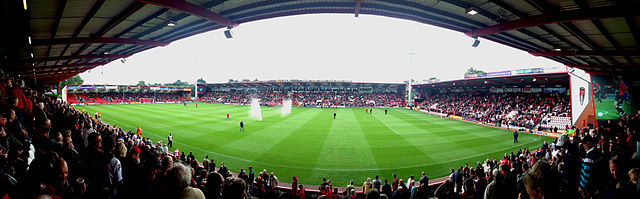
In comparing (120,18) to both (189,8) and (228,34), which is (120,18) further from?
(228,34)

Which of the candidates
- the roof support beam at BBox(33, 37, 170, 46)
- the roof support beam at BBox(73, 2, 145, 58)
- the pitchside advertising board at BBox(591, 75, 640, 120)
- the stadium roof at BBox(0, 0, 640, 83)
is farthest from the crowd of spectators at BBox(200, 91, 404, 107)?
the roof support beam at BBox(73, 2, 145, 58)

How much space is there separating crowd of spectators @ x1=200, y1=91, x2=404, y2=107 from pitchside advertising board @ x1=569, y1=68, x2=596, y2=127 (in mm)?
34606

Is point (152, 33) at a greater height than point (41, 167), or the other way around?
point (152, 33)

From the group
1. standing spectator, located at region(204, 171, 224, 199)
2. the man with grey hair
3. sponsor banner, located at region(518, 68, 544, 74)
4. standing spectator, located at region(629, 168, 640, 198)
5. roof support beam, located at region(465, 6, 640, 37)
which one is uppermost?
sponsor banner, located at region(518, 68, 544, 74)

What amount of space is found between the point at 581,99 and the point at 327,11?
Result: 86.9 ft

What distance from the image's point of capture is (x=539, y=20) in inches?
241

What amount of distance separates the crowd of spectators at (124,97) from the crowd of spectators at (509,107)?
73482mm

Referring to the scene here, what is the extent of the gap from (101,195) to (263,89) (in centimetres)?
6610

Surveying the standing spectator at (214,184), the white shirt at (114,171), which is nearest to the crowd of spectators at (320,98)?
the white shirt at (114,171)

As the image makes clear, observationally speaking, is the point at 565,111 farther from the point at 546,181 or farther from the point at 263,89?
the point at 263,89

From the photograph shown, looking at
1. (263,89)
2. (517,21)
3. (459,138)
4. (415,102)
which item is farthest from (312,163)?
(263,89)

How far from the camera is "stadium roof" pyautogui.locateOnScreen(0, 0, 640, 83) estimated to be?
18.4 feet

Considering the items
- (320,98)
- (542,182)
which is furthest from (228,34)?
(320,98)

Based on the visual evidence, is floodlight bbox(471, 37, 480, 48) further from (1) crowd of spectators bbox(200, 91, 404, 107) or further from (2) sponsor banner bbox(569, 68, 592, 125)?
(1) crowd of spectators bbox(200, 91, 404, 107)
